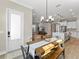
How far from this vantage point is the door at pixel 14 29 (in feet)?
17.1

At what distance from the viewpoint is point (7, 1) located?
5082 mm

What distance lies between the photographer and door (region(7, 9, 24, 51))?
522cm

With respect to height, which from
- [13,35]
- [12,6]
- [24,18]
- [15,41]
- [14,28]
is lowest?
[15,41]

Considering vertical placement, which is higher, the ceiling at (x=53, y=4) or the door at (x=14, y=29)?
the ceiling at (x=53, y=4)

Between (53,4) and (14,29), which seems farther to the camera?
(53,4)

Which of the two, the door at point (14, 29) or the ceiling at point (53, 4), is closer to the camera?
A: the door at point (14, 29)

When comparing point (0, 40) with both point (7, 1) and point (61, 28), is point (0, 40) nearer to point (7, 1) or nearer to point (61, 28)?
point (7, 1)

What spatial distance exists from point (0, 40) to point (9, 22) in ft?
3.48

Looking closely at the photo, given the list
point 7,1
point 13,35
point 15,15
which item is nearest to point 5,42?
point 13,35

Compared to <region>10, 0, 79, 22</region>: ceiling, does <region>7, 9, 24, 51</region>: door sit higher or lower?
lower

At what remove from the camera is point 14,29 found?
562 centimetres

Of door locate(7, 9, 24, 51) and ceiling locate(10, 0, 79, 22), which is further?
ceiling locate(10, 0, 79, 22)

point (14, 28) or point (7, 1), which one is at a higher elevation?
point (7, 1)

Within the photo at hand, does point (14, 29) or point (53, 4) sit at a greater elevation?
point (53, 4)
